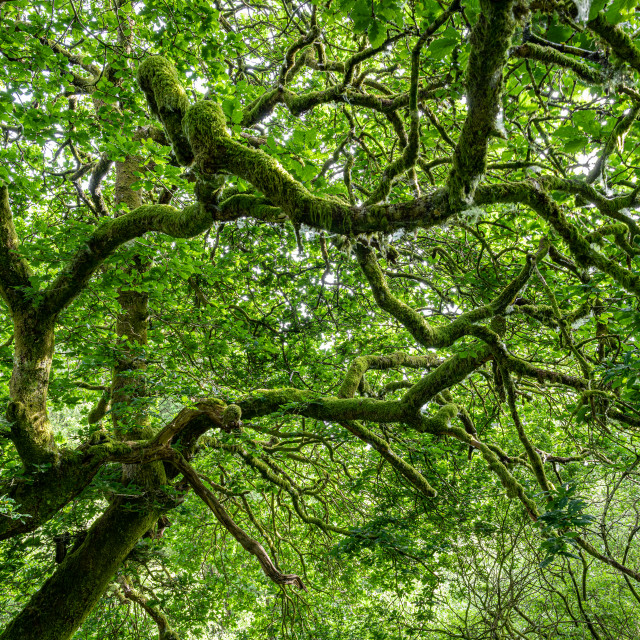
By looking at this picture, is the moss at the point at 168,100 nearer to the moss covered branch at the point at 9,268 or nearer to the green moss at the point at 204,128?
the green moss at the point at 204,128

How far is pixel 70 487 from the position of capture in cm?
394

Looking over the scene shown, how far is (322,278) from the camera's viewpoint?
4.72m

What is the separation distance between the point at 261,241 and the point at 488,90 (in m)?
5.20

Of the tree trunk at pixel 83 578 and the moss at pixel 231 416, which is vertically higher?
the moss at pixel 231 416

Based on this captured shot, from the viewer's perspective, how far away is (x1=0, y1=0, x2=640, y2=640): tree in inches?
100

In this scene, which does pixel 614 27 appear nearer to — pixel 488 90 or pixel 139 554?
pixel 488 90

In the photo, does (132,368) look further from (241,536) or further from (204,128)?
(204,128)

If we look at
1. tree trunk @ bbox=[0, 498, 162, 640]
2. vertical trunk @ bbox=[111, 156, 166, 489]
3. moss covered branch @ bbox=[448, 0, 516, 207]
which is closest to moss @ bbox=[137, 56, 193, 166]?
vertical trunk @ bbox=[111, 156, 166, 489]

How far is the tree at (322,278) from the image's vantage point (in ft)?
8.34

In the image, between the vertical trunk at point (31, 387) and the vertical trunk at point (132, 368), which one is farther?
the vertical trunk at point (132, 368)

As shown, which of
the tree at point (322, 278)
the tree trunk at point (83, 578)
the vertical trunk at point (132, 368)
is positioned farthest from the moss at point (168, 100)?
the tree trunk at point (83, 578)

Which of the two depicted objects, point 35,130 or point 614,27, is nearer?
point 614,27

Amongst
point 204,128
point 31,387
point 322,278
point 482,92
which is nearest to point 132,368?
point 31,387

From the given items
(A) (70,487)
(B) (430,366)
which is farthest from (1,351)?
(B) (430,366)
